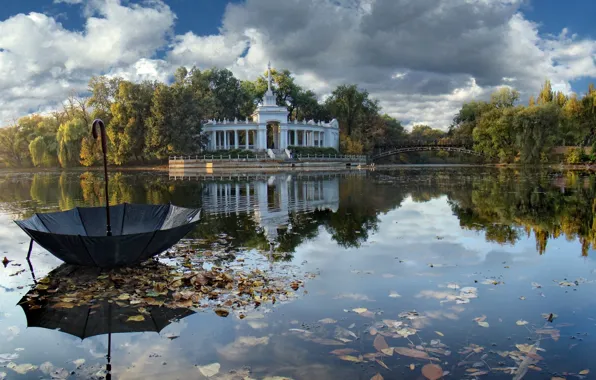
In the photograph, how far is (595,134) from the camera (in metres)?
64.9

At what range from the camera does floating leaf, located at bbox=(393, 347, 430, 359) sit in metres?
4.89

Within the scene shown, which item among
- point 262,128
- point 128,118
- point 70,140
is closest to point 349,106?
point 262,128

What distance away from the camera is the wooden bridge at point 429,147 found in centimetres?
7931

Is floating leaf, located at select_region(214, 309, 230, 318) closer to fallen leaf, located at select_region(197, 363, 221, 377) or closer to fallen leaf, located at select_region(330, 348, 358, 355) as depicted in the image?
fallen leaf, located at select_region(197, 363, 221, 377)

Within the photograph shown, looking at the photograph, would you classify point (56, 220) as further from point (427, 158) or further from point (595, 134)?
point (427, 158)

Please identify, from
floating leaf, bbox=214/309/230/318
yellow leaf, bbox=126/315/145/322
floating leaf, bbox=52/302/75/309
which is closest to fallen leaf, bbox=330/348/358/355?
floating leaf, bbox=214/309/230/318

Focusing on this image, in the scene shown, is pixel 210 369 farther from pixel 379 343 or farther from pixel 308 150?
pixel 308 150

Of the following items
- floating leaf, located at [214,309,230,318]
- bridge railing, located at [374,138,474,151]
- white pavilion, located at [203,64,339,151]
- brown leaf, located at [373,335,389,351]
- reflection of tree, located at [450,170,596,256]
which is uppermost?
white pavilion, located at [203,64,339,151]

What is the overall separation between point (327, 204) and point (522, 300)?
12715mm

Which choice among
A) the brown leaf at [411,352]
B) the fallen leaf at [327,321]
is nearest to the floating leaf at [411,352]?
the brown leaf at [411,352]

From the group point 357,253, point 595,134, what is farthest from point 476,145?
point 357,253

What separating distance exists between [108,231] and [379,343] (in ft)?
17.0

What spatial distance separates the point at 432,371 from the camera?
4602mm

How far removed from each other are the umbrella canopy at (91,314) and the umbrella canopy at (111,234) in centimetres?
61
